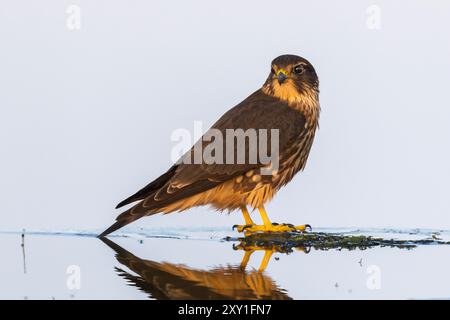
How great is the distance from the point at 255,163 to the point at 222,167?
1.01ft

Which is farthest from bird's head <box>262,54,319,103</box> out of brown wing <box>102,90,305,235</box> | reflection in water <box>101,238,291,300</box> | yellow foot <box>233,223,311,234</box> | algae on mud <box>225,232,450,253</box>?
reflection in water <box>101,238,291,300</box>

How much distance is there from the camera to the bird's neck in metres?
7.93

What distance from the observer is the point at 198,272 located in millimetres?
5156

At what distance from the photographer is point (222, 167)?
7.31 m

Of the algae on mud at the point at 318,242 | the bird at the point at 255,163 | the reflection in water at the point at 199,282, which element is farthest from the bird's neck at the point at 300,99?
the reflection in water at the point at 199,282

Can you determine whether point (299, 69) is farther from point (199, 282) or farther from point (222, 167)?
point (199, 282)

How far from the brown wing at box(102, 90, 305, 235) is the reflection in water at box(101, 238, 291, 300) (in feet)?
4.18

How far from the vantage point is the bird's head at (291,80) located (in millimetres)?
7902

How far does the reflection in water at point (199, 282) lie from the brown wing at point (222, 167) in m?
1.27

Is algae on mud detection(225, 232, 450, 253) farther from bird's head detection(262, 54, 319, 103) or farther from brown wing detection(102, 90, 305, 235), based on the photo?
bird's head detection(262, 54, 319, 103)

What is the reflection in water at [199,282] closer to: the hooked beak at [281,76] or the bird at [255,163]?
the bird at [255,163]

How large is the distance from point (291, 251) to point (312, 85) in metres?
2.47

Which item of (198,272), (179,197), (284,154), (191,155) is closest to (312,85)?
(284,154)
